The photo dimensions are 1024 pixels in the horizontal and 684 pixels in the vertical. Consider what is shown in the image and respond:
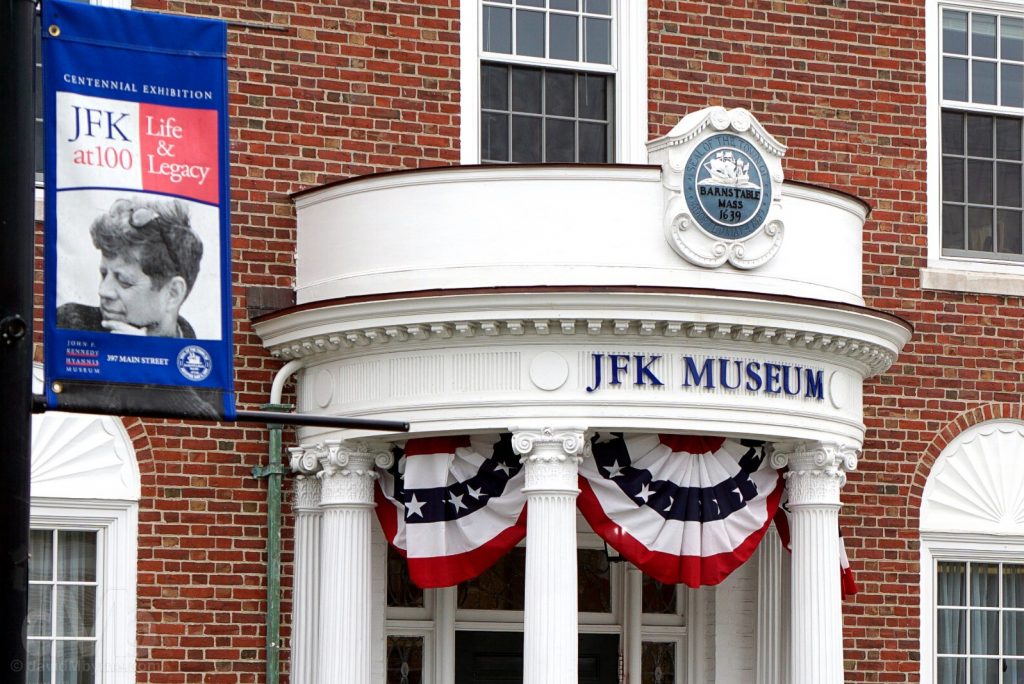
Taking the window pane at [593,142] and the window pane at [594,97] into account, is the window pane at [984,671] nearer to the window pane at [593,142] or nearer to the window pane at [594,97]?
the window pane at [593,142]

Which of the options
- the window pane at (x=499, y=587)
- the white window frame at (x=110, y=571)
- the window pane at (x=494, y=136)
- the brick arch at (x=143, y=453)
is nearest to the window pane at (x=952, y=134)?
the window pane at (x=494, y=136)

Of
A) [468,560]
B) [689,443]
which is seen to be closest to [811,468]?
[689,443]

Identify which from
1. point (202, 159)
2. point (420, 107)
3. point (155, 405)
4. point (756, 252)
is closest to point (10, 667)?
point (155, 405)

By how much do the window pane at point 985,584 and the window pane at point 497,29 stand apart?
17.6ft

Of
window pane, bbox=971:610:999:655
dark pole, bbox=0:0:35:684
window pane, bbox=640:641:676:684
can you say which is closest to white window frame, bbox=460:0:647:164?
window pane, bbox=640:641:676:684

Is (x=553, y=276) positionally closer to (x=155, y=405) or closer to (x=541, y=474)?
(x=541, y=474)

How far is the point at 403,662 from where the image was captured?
1423cm

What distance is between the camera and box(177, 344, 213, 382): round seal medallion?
7.07 m

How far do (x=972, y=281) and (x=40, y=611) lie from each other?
7464 millimetres

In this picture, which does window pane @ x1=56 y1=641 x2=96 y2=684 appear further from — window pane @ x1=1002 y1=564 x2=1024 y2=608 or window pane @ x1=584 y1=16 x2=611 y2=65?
window pane @ x1=1002 y1=564 x2=1024 y2=608

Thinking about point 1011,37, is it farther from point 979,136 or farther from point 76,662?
point 76,662

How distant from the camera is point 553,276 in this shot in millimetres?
12750

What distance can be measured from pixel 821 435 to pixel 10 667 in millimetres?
8114

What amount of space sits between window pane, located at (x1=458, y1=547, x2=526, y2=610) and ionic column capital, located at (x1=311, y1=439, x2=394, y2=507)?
1.60 meters
